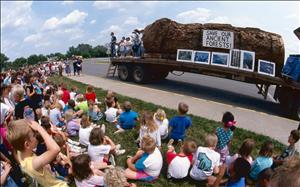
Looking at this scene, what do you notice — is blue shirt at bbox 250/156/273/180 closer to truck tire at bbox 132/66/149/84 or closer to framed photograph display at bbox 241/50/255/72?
framed photograph display at bbox 241/50/255/72

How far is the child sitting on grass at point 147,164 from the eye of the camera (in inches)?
274

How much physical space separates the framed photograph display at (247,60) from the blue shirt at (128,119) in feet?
19.0

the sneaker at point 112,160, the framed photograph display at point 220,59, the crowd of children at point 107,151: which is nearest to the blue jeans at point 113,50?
the framed photograph display at point 220,59

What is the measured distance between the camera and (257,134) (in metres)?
9.89

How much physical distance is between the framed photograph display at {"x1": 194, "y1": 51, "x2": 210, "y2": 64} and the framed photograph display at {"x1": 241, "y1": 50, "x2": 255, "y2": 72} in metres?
1.55

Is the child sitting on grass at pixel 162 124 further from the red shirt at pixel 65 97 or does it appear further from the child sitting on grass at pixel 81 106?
the red shirt at pixel 65 97

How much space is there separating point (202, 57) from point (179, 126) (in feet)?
22.9

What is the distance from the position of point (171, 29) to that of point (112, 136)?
8325mm

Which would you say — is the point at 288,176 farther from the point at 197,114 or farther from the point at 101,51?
the point at 101,51

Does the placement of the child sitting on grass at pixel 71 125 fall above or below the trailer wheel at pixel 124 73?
below

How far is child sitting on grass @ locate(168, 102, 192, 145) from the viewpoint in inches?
349

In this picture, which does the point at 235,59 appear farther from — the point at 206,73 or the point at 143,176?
the point at 143,176

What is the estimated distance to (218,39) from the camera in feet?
48.6

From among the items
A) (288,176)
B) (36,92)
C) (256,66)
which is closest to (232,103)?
(256,66)
